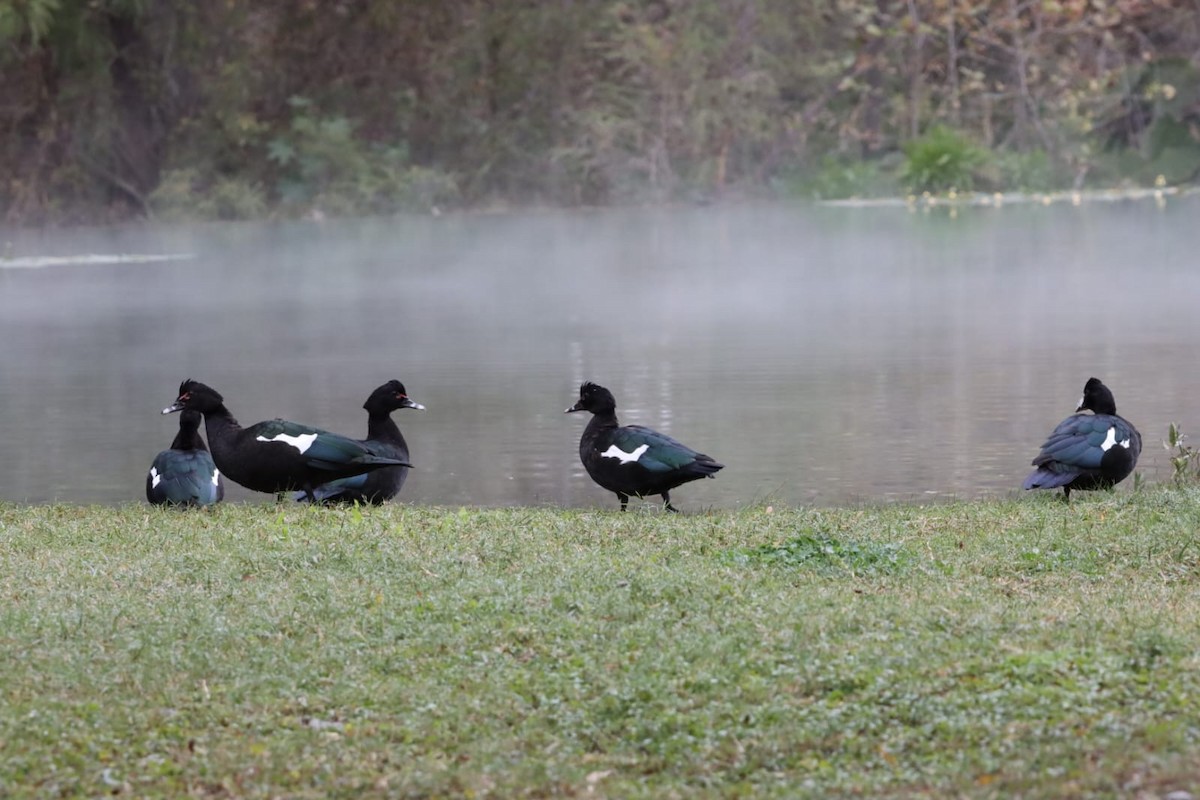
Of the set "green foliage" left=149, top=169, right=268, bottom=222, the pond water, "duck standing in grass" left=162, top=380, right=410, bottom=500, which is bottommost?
the pond water

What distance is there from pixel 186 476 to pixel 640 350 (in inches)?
329

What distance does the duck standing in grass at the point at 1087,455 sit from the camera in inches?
386

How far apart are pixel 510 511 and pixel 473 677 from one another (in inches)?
141

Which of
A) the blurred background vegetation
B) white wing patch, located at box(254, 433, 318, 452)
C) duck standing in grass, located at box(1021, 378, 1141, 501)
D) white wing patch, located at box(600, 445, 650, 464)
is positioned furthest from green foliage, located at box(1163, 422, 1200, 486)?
the blurred background vegetation

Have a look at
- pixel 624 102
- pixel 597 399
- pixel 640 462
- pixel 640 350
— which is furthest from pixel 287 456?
pixel 624 102

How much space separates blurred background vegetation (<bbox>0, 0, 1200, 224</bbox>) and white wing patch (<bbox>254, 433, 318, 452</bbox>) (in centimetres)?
3241

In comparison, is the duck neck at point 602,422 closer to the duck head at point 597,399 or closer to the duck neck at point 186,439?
the duck head at point 597,399

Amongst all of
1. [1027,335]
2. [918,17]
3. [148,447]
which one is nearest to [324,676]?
[148,447]

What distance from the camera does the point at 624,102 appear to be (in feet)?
145

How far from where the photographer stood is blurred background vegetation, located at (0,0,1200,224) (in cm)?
4253

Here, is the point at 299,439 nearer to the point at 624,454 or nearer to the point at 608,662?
the point at 624,454

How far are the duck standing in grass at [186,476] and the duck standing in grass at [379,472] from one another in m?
0.51

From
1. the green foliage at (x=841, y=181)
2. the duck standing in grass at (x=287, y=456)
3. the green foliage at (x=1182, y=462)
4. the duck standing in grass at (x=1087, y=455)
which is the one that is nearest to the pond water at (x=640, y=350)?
the green foliage at (x=1182, y=462)

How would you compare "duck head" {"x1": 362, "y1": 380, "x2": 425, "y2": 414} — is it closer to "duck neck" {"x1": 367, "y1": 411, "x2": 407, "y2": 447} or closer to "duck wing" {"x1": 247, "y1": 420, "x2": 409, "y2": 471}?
"duck neck" {"x1": 367, "y1": 411, "x2": 407, "y2": 447}
